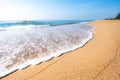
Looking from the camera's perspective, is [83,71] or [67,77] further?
[83,71]

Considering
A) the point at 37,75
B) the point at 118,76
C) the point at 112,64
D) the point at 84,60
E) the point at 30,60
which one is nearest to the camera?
the point at 118,76

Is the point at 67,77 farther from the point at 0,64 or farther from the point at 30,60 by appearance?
the point at 0,64

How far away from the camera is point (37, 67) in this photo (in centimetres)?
366

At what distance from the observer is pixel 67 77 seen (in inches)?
116

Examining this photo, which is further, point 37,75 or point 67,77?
point 37,75

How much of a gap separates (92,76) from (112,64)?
968 millimetres

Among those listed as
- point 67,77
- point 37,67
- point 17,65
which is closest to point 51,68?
point 37,67

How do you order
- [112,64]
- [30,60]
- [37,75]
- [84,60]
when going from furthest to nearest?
[30,60]
[84,60]
[112,64]
[37,75]

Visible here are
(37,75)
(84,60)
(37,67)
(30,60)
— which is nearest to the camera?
(37,75)

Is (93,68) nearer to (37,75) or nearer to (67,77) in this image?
(67,77)

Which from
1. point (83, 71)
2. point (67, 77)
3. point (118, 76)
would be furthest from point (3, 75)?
point (118, 76)

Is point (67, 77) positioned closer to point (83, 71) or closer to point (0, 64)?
point (83, 71)

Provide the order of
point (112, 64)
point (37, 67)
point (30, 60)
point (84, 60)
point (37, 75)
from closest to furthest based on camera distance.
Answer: point (37, 75) → point (112, 64) → point (37, 67) → point (84, 60) → point (30, 60)

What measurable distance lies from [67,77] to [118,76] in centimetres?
132
